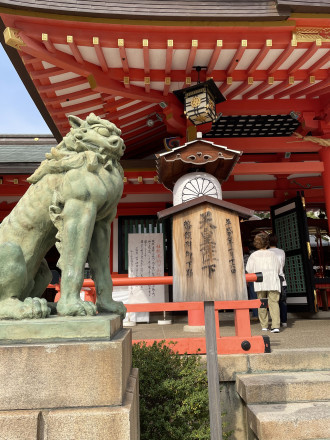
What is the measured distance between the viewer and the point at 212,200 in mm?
2254

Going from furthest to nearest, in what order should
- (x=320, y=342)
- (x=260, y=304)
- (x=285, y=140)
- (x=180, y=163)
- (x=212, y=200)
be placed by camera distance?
(x=285, y=140) → (x=180, y=163) → (x=320, y=342) → (x=260, y=304) → (x=212, y=200)

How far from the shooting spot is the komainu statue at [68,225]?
167 centimetres

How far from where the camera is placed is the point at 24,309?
1614 mm

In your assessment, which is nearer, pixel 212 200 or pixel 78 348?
pixel 78 348

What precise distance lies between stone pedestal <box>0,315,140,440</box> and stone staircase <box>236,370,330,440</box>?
4.39 feet

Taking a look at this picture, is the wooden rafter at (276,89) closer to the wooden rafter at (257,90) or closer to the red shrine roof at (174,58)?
the red shrine roof at (174,58)

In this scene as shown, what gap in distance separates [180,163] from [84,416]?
12.0 feet

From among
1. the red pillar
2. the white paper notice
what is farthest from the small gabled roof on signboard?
the white paper notice

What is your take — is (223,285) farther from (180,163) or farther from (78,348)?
(180,163)

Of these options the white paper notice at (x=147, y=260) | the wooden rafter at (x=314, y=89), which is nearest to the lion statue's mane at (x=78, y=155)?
the wooden rafter at (x=314, y=89)

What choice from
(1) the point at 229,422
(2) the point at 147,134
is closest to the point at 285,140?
(2) the point at 147,134

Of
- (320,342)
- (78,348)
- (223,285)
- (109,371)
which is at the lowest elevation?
(320,342)

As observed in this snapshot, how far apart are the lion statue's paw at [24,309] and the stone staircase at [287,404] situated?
5.66 feet

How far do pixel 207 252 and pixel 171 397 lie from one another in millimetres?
1301
